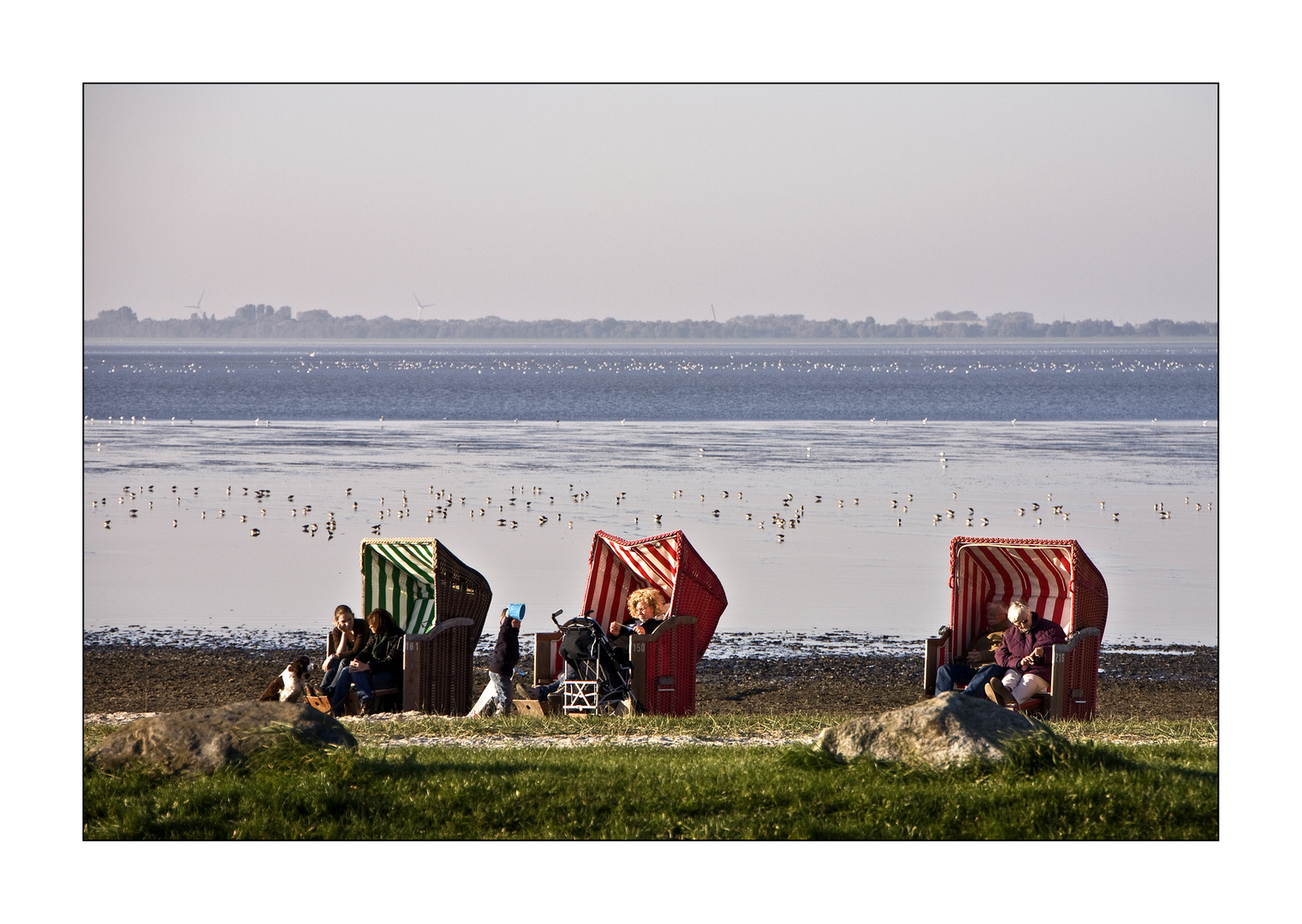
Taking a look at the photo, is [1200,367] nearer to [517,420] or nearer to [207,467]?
[517,420]

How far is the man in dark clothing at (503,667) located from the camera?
45.2 feet

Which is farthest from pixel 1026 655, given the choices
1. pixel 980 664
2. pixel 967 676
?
pixel 980 664

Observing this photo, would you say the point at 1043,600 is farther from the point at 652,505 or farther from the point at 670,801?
the point at 652,505

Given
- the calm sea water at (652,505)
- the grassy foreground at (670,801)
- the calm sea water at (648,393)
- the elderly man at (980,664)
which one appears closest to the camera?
the grassy foreground at (670,801)

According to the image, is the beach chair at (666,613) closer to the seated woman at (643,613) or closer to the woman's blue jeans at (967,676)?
the seated woman at (643,613)

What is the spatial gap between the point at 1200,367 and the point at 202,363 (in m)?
113

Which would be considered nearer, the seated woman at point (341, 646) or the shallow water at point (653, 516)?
the seated woman at point (341, 646)

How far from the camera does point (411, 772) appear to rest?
953 cm

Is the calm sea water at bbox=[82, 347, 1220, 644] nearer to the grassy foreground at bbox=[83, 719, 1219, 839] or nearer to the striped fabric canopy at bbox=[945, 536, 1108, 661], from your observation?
the striped fabric canopy at bbox=[945, 536, 1108, 661]

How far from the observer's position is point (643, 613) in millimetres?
14047

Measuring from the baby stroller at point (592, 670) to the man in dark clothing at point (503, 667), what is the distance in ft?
1.62

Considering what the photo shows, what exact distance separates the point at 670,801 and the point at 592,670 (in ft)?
15.0

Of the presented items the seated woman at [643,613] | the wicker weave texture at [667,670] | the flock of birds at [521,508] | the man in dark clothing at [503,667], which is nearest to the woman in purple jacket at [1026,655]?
the wicker weave texture at [667,670]

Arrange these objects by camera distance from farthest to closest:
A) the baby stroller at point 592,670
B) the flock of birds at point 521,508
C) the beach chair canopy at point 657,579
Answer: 1. the flock of birds at point 521,508
2. the beach chair canopy at point 657,579
3. the baby stroller at point 592,670
